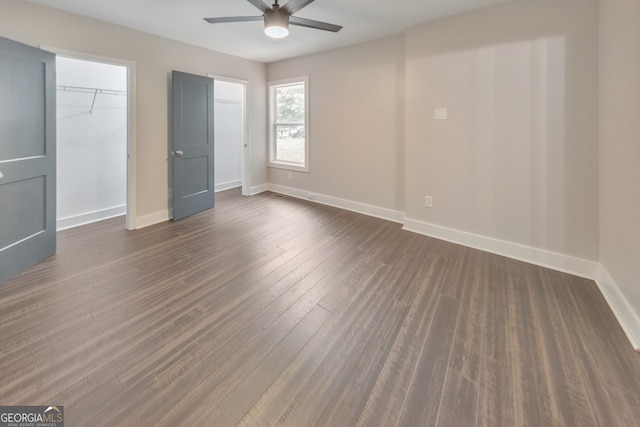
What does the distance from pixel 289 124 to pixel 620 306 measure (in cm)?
519

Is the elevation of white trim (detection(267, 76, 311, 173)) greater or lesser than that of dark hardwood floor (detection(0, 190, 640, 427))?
greater

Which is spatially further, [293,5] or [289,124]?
[289,124]

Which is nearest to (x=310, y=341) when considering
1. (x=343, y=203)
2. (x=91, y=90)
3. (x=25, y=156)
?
(x=25, y=156)

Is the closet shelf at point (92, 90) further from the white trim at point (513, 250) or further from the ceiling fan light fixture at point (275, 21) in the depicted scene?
the white trim at point (513, 250)

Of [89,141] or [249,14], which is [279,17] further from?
[89,141]

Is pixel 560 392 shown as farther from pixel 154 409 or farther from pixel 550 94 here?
pixel 550 94

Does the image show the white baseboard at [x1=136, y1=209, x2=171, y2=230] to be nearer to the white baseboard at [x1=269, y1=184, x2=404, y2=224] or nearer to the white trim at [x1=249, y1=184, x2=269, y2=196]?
the white trim at [x1=249, y1=184, x2=269, y2=196]

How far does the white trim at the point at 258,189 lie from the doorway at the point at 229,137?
0.38ft

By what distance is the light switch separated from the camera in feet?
11.4

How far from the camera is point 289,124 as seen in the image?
18.9ft

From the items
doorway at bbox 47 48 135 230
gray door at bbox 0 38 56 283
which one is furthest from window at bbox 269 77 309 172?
gray door at bbox 0 38 56 283

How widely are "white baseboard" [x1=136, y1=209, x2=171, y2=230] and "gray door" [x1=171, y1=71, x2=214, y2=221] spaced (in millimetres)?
174

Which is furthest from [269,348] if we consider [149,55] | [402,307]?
[149,55]

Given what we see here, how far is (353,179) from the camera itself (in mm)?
4844
